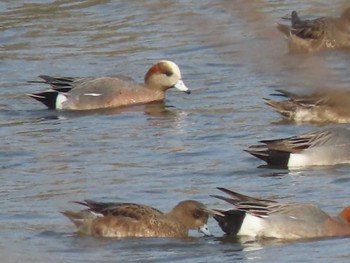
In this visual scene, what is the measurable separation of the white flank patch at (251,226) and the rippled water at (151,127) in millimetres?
152

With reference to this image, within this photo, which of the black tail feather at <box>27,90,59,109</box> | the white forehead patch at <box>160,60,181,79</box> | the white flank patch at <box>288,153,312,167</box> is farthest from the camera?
the white forehead patch at <box>160,60,181,79</box>

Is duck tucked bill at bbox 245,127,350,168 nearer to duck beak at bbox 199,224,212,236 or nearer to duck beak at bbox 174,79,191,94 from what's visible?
duck beak at bbox 199,224,212,236

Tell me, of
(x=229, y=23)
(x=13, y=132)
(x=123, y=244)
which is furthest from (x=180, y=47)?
(x=229, y=23)

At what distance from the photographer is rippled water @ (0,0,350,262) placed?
6.88 feet

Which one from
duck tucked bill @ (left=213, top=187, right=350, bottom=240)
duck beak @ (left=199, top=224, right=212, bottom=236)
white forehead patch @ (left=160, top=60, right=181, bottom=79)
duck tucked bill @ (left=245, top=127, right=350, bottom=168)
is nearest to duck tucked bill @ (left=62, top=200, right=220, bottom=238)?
duck beak @ (left=199, top=224, right=212, bottom=236)

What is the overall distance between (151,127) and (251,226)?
4.31 m

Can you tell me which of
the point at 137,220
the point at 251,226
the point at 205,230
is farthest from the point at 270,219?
the point at 137,220

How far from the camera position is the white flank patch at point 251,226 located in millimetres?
6605

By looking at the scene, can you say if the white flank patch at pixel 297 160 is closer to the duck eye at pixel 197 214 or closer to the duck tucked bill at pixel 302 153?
the duck tucked bill at pixel 302 153

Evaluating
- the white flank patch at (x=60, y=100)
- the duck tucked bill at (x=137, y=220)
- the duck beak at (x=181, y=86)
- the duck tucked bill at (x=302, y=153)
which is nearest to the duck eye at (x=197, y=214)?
the duck tucked bill at (x=137, y=220)

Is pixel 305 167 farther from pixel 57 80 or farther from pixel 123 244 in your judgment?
pixel 57 80

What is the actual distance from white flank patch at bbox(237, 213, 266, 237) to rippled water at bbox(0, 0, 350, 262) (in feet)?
0.50

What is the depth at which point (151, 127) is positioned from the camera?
10836 mm

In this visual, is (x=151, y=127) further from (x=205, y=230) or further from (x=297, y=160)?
(x=205, y=230)
